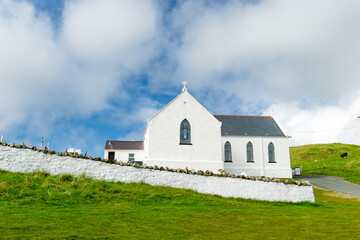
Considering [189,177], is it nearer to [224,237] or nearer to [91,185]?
[91,185]

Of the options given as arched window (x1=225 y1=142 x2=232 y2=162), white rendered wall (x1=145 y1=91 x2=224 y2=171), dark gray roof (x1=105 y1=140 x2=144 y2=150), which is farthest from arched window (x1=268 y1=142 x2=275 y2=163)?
dark gray roof (x1=105 y1=140 x2=144 y2=150)

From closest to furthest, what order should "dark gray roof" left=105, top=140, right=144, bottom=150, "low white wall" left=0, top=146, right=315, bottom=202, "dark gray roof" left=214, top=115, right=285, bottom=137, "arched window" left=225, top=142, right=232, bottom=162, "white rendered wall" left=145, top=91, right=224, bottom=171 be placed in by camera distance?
"low white wall" left=0, top=146, right=315, bottom=202 < "white rendered wall" left=145, top=91, right=224, bottom=171 < "arched window" left=225, top=142, right=232, bottom=162 < "dark gray roof" left=214, top=115, right=285, bottom=137 < "dark gray roof" left=105, top=140, right=144, bottom=150

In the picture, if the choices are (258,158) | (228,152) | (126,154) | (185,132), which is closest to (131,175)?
(185,132)

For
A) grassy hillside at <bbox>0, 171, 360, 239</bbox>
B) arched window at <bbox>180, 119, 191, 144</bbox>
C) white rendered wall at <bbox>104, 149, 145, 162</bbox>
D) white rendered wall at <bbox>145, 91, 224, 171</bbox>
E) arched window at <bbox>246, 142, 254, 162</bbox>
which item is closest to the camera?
grassy hillside at <bbox>0, 171, 360, 239</bbox>

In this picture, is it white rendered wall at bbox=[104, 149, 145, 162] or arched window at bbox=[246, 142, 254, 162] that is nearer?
arched window at bbox=[246, 142, 254, 162]

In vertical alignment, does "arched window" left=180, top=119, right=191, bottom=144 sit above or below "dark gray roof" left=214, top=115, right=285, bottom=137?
below

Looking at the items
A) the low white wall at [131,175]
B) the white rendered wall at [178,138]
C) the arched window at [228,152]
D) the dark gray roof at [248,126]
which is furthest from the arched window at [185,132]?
the low white wall at [131,175]

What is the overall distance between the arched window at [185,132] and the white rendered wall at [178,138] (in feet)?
1.12

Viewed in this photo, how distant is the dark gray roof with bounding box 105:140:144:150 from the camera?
4225 cm

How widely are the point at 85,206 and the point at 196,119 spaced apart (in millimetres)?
19758

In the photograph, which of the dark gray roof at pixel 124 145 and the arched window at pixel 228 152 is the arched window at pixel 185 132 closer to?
the arched window at pixel 228 152

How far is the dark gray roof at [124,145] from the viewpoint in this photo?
4225 cm

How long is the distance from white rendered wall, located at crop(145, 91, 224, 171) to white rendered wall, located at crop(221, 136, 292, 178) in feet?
24.7

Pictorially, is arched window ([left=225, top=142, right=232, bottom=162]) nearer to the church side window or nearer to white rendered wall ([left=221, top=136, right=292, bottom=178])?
white rendered wall ([left=221, top=136, right=292, bottom=178])
